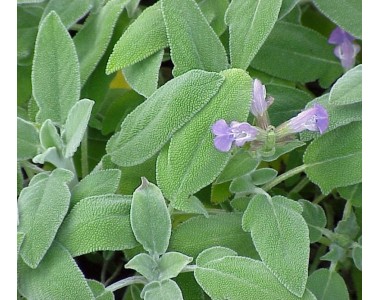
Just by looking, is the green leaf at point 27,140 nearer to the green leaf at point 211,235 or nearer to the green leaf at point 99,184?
the green leaf at point 99,184

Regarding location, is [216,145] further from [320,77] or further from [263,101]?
[320,77]

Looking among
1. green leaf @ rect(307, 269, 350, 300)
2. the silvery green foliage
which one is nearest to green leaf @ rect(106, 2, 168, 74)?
the silvery green foliage

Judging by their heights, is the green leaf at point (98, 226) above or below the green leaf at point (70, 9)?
below

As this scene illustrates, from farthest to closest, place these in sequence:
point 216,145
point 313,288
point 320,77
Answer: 1. point 320,77
2. point 313,288
3. point 216,145

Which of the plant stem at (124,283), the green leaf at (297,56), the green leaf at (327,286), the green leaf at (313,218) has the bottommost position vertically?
the green leaf at (327,286)

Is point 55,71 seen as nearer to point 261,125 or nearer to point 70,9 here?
point 70,9

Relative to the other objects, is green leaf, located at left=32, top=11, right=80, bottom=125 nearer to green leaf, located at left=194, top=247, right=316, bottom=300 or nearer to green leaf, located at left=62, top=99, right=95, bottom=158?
green leaf, located at left=62, top=99, right=95, bottom=158

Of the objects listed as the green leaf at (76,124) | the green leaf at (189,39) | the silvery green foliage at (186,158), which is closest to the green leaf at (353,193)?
the silvery green foliage at (186,158)
